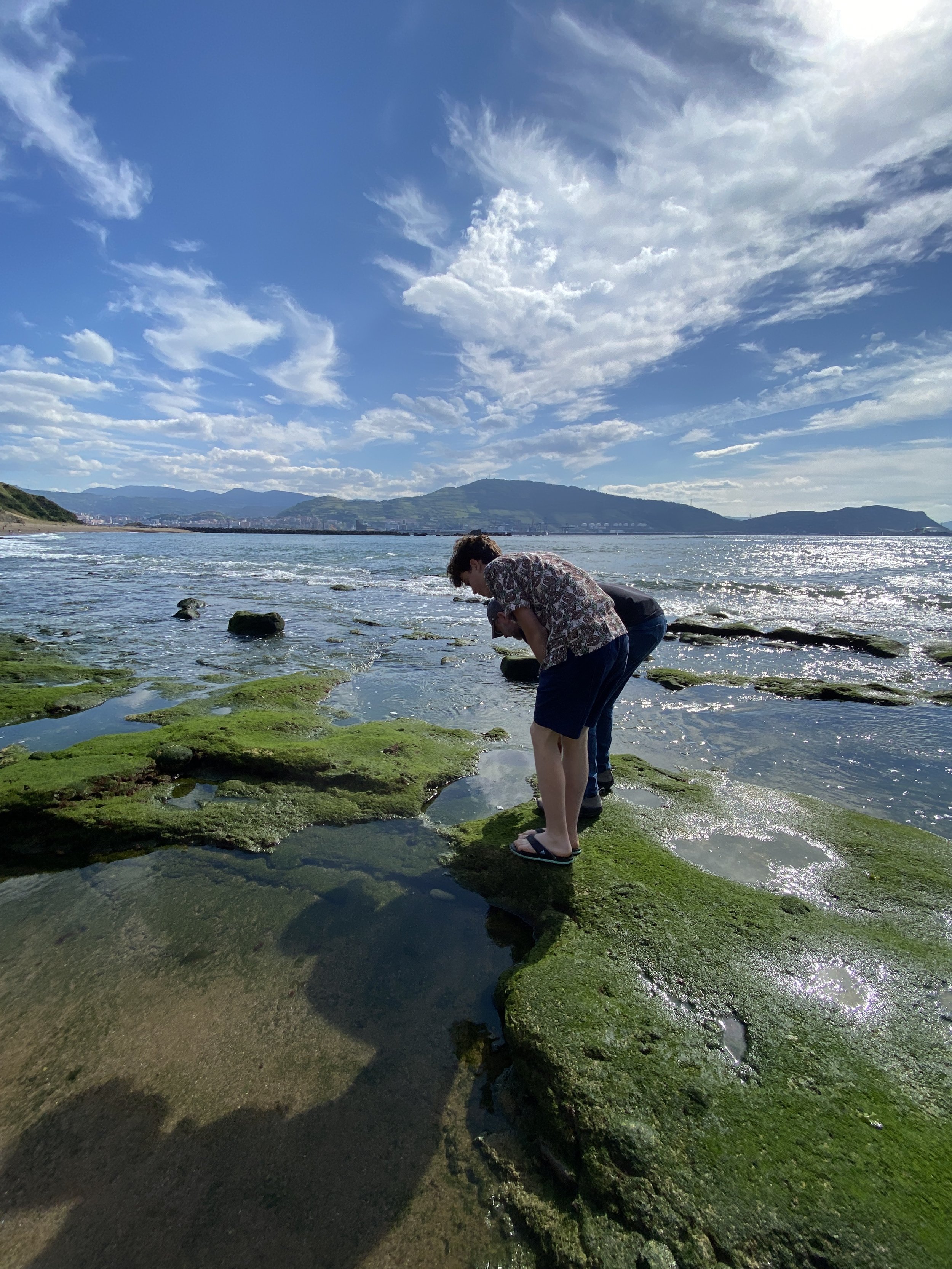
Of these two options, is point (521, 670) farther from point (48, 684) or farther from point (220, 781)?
point (48, 684)

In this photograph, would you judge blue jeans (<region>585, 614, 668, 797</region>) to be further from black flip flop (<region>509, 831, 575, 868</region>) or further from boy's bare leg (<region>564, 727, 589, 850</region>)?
black flip flop (<region>509, 831, 575, 868</region>)

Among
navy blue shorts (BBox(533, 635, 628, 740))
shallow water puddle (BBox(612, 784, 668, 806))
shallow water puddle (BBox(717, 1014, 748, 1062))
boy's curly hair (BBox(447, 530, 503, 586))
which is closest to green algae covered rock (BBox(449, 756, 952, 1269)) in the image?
shallow water puddle (BBox(717, 1014, 748, 1062))

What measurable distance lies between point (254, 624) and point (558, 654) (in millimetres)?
14151

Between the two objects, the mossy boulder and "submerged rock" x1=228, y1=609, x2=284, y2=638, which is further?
"submerged rock" x1=228, y1=609, x2=284, y2=638

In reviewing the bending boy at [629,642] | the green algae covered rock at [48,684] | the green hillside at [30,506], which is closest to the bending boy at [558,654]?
the bending boy at [629,642]

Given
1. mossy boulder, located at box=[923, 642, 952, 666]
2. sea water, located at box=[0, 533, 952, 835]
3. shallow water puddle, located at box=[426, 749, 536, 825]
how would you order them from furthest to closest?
1. mossy boulder, located at box=[923, 642, 952, 666]
2. sea water, located at box=[0, 533, 952, 835]
3. shallow water puddle, located at box=[426, 749, 536, 825]

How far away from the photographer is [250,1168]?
256 centimetres

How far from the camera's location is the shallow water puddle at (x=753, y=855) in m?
4.75

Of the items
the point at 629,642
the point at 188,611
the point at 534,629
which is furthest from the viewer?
the point at 188,611

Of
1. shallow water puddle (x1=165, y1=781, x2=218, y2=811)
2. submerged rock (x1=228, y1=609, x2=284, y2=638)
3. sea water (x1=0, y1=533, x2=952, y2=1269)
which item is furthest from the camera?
submerged rock (x1=228, y1=609, x2=284, y2=638)

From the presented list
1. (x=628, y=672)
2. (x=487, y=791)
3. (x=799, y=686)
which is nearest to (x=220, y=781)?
(x=487, y=791)

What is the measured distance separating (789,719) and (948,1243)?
829cm

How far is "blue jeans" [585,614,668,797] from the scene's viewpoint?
218 inches

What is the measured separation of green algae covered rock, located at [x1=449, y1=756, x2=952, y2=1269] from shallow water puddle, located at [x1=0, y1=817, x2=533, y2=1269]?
353mm
